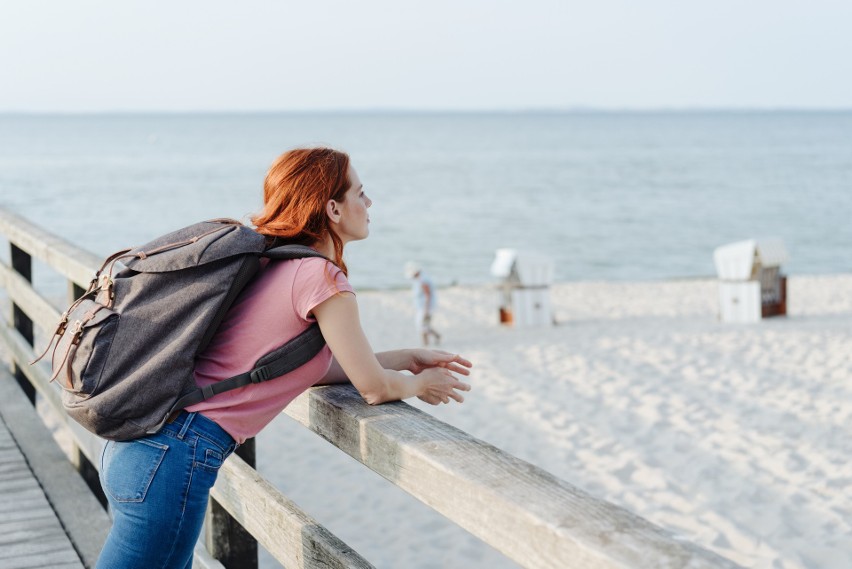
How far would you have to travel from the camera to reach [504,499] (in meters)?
1.25

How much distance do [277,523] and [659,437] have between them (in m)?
5.65

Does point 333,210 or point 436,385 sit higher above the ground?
point 333,210

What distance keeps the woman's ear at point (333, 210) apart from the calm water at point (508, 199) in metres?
0.21

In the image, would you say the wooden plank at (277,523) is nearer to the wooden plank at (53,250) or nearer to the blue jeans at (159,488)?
the blue jeans at (159,488)

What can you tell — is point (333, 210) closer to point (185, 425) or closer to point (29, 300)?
point (185, 425)

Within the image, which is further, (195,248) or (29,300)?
(29,300)

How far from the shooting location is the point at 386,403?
1.84 m

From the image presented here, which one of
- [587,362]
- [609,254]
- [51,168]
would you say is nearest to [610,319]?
[587,362]

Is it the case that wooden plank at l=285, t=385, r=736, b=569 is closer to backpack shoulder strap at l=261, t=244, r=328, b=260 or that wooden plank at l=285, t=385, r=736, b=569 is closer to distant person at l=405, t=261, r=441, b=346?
backpack shoulder strap at l=261, t=244, r=328, b=260

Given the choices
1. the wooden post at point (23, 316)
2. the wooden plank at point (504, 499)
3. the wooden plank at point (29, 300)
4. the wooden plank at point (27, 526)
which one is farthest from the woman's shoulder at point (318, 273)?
the wooden post at point (23, 316)

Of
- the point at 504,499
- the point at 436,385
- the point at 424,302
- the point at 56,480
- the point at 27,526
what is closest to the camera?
the point at 504,499

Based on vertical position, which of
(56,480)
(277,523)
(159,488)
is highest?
(159,488)

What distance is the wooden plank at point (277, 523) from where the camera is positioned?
5.91 ft

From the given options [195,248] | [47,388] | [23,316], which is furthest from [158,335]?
[23,316]
